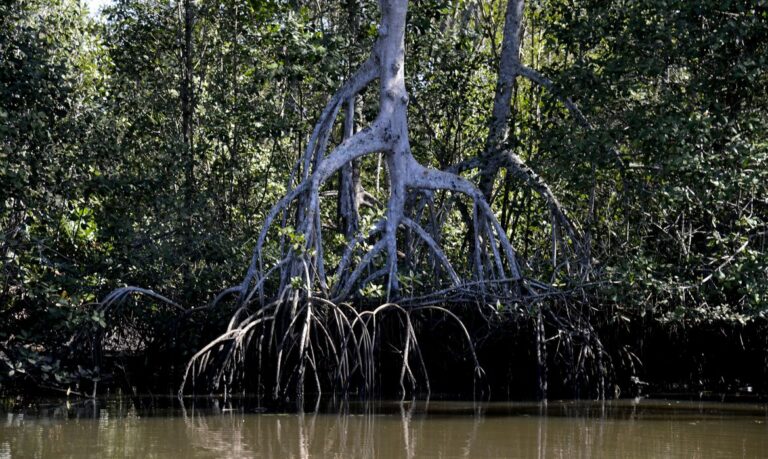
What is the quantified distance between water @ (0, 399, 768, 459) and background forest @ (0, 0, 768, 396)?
105 cm

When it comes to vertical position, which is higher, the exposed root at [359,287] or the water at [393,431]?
the exposed root at [359,287]

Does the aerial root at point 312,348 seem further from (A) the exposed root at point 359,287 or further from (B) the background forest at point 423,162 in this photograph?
(B) the background forest at point 423,162

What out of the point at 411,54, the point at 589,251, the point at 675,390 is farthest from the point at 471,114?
the point at 675,390

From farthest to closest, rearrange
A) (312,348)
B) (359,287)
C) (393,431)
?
1. (359,287)
2. (312,348)
3. (393,431)

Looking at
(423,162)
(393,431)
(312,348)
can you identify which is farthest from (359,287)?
(423,162)

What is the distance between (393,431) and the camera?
22.8ft

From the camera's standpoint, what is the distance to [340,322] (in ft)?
29.0

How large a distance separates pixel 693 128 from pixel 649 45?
119 centimetres

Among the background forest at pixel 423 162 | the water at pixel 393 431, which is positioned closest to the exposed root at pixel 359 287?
the background forest at pixel 423 162

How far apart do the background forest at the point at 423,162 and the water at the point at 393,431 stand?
3.46ft

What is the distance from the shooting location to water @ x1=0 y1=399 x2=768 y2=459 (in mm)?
6137

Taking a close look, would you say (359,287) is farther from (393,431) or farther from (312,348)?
(393,431)

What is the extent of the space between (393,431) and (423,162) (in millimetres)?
6722

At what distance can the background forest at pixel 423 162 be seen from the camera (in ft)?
29.3
